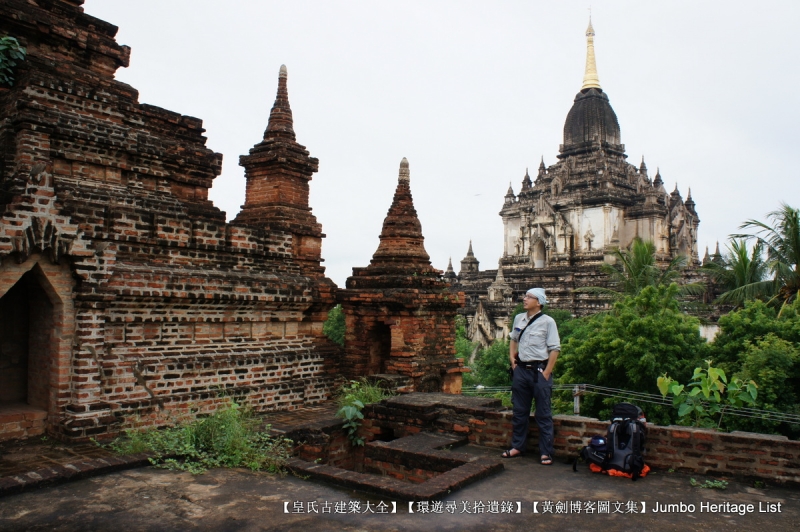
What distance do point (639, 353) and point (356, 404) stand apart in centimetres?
782

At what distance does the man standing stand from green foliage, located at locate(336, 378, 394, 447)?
7.76ft

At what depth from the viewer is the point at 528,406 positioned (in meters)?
6.72

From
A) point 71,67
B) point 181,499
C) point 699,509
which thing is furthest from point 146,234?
point 699,509

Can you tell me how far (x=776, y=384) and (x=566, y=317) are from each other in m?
17.9

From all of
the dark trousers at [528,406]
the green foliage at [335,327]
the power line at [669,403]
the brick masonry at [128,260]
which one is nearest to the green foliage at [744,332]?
the power line at [669,403]

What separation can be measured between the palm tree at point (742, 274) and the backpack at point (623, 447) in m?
15.6

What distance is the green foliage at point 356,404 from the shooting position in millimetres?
8328

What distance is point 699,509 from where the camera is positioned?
16.6 feet

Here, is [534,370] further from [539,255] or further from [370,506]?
[539,255]

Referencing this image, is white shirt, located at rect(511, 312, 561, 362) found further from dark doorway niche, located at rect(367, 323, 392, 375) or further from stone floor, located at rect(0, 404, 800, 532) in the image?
dark doorway niche, located at rect(367, 323, 392, 375)

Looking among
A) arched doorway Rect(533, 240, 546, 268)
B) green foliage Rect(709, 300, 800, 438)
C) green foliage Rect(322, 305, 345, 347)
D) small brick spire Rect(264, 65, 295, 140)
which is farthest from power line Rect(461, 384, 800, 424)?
arched doorway Rect(533, 240, 546, 268)

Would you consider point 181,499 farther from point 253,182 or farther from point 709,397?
point 253,182

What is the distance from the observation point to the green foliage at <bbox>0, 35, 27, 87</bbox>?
27.2 feet

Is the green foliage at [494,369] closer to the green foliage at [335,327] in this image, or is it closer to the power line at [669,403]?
the green foliage at [335,327]
